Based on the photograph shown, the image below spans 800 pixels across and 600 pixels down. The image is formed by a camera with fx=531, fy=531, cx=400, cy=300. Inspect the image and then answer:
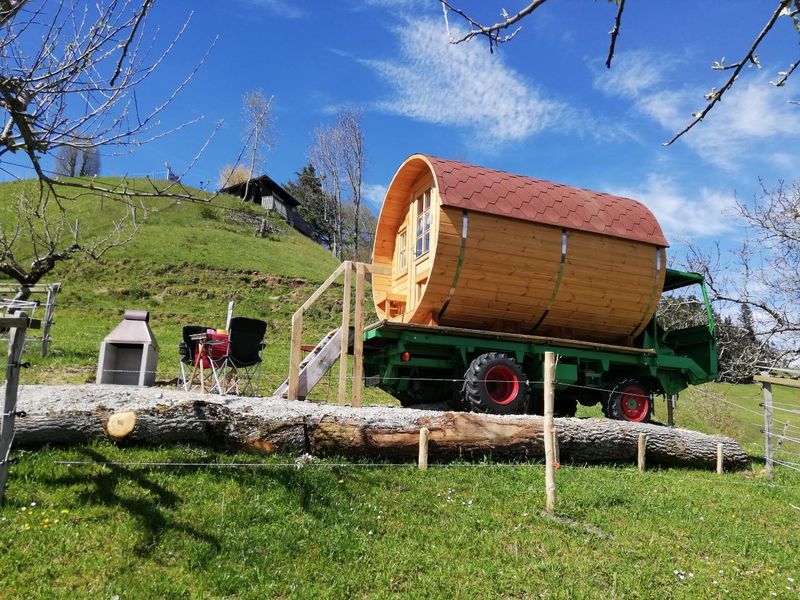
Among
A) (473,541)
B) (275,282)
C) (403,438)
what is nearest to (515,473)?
(403,438)

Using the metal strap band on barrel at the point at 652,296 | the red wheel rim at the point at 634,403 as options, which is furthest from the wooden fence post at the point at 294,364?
the metal strap band on barrel at the point at 652,296

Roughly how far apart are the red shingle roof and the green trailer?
1.53m

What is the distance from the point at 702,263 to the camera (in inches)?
Answer: 513

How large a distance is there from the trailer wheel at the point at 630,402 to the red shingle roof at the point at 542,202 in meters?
2.53

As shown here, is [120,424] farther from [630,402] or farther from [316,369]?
[630,402]

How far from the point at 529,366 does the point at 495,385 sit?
1.07 metres

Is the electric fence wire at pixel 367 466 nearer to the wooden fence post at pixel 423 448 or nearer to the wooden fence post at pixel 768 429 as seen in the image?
the wooden fence post at pixel 423 448

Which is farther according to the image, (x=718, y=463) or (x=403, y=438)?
(x=718, y=463)

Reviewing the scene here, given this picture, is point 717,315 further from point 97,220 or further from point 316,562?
point 97,220

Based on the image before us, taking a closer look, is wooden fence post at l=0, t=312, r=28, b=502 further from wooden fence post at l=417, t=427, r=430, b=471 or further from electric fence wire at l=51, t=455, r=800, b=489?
wooden fence post at l=417, t=427, r=430, b=471

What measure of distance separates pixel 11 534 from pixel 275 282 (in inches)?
864

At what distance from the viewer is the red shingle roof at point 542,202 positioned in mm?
8148

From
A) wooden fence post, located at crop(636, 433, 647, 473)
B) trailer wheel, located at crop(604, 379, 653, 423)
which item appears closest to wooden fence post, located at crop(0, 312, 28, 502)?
wooden fence post, located at crop(636, 433, 647, 473)

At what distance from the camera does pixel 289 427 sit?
5637mm
